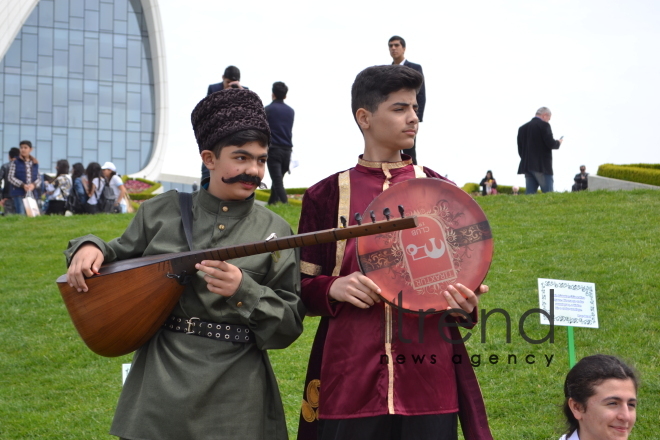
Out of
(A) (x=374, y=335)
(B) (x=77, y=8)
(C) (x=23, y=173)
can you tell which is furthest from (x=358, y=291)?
(B) (x=77, y=8)

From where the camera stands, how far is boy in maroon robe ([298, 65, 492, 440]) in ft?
9.50

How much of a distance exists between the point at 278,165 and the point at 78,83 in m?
38.7

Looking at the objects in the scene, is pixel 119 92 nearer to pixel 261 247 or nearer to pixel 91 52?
pixel 91 52

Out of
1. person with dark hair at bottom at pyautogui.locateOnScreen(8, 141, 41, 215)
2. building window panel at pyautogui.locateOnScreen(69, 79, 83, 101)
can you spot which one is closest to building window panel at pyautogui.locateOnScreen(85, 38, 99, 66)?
building window panel at pyautogui.locateOnScreen(69, 79, 83, 101)

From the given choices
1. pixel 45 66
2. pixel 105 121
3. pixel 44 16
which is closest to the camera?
pixel 45 66

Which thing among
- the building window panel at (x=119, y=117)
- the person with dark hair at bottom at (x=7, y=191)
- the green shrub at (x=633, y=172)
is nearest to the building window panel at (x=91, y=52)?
the building window panel at (x=119, y=117)

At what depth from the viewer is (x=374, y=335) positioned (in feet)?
9.73

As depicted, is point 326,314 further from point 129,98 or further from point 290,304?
point 129,98

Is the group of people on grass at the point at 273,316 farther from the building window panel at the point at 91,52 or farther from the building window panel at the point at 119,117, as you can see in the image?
the building window panel at the point at 119,117

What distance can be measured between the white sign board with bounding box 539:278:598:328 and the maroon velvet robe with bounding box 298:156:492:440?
174cm

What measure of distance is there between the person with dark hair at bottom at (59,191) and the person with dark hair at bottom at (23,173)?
40 centimetres

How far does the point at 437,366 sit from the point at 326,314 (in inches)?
17.9

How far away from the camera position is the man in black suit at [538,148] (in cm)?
→ 1298

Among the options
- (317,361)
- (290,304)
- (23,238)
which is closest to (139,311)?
(290,304)
